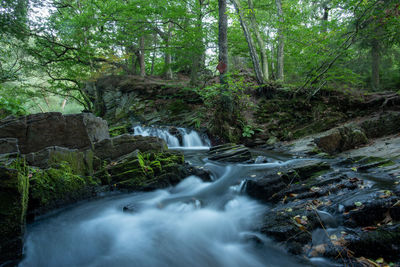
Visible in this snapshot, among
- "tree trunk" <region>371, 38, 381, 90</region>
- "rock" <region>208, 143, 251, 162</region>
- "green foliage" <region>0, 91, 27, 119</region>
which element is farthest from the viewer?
"tree trunk" <region>371, 38, 381, 90</region>

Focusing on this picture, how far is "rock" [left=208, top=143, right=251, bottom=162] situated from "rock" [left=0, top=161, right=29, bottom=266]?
5.14 meters

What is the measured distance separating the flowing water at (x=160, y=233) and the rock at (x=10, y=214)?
270 millimetres

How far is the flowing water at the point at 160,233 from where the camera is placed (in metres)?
2.84

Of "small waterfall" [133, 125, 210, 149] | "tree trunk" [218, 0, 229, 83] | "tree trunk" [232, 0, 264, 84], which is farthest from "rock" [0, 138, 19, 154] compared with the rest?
"tree trunk" [232, 0, 264, 84]

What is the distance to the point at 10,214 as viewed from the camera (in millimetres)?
2508

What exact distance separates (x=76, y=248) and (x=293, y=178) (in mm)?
3962

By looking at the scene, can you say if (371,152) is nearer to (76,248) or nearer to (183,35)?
(76,248)

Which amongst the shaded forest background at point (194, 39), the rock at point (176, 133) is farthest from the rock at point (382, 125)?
the rock at point (176, 133)

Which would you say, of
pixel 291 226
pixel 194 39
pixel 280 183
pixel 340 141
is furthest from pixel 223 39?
pixel 291 226

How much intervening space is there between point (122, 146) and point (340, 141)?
6912mm

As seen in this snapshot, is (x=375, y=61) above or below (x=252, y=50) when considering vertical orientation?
below

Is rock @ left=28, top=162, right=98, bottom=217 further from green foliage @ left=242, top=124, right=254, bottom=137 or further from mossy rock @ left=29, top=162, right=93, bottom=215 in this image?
green foliage @ left=242, top=124, right=254, bottom=137

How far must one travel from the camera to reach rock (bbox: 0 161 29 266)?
2461 mm

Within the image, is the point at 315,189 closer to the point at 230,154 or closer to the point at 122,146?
the point at 230,154
